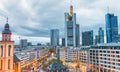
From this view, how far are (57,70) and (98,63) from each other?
116ft

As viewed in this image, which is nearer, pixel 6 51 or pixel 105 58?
pixel 6 51

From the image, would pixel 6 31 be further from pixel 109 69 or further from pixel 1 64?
pixel 109 69

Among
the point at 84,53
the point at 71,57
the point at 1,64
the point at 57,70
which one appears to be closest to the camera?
the point at 1,64

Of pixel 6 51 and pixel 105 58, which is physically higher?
pixel 6 51

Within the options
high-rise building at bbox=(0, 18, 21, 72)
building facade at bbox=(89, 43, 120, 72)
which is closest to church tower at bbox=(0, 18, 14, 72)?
high-rise building at bbox=(0, 18, 21, 72)

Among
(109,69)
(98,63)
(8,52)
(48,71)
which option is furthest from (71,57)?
(8,52)

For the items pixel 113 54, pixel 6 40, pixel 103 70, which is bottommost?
pixel 103 70

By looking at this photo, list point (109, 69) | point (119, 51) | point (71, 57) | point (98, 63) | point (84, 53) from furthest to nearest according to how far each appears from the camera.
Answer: point (71, 57) → point (84, 53) → point (98, 63) → point (109, 69) → point (119, 51)

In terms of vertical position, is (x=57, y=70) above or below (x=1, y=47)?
below

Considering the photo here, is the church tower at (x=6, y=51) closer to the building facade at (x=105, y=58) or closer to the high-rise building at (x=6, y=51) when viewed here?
the high-rise building at (x=6, y=51)

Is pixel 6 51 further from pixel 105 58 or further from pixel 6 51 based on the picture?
pixel 105 58

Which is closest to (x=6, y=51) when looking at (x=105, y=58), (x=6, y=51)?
(x=6, y=51)

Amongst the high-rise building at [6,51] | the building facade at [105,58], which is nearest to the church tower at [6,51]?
the high-rise building at [6,51]

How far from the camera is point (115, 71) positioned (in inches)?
3346
